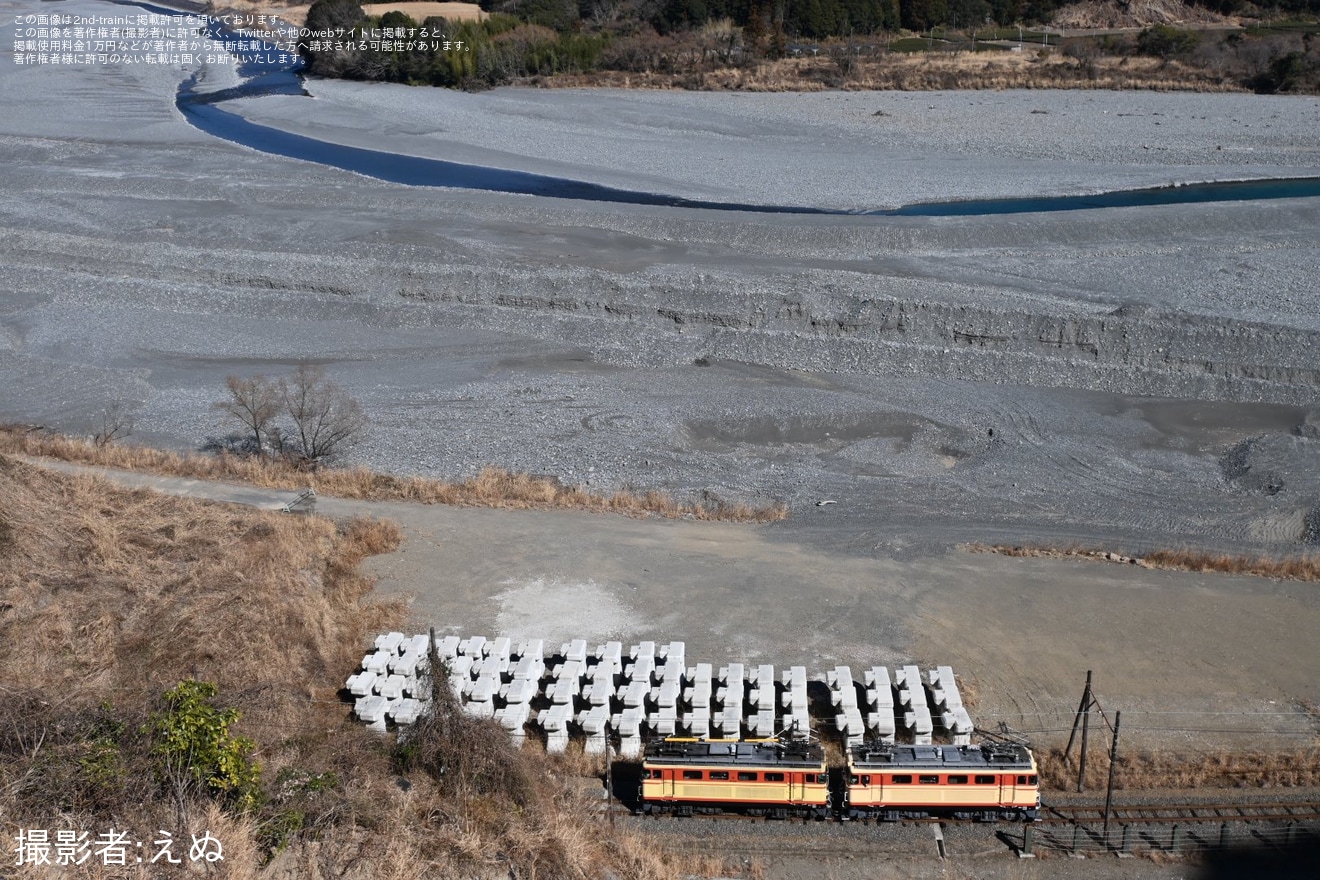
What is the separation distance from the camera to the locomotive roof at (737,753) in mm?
16344

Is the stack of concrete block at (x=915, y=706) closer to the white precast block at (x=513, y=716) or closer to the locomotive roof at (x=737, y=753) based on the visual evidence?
the locomotive roof at (x=737, y=753)

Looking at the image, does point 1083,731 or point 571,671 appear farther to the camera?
point 571,671

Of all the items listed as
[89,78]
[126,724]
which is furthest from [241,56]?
[126,724]

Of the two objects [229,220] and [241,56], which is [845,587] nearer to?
[229,220]

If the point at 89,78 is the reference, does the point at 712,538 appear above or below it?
below

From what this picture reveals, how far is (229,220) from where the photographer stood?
4788 centimetres

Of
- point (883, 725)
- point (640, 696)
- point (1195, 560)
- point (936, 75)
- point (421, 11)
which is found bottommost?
point (883, 725)

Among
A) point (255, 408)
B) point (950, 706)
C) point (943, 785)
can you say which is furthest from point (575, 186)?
point (943, 785)

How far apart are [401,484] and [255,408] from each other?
5694mm

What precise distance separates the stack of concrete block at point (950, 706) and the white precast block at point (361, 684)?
28.1 feet

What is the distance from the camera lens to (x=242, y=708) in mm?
17562

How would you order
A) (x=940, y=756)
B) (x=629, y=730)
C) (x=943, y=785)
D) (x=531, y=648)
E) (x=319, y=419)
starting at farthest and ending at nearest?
1. (x=319, y=419)
2. (x=531, y=648)
3. (x=629, y=730)
4. (x=940, y=756)
5. (x=943, y=785)

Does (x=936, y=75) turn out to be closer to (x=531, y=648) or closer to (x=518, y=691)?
(x=531, y=648)

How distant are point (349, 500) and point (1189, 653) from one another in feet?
54.5
